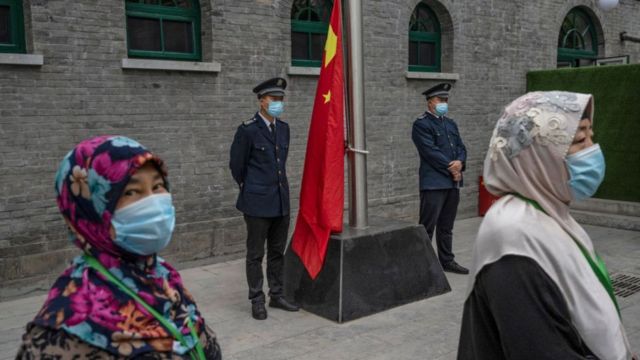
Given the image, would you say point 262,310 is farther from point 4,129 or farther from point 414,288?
point 4,129

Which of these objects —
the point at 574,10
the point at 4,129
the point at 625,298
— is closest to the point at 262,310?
the point at 4,129

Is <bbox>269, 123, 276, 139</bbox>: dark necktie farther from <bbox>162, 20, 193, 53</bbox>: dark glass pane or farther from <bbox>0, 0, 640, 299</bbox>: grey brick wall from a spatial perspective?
<bbox>162, 20, 193, 53</bbox>: dark glass pane

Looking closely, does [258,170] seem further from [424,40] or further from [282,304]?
[424,40]

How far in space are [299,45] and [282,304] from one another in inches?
155

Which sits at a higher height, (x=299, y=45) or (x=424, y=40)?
(x=424, y=40)

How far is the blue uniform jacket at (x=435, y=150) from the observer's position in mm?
6336

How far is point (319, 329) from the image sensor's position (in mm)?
4742

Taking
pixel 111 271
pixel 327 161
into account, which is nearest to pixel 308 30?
pixel 327 161

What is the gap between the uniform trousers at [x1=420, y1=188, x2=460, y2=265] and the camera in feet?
21.0

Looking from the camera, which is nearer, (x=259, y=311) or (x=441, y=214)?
(x=259, y=311)

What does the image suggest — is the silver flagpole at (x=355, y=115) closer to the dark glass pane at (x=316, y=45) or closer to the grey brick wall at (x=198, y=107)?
the grey brick wall at (x=198, y=107)

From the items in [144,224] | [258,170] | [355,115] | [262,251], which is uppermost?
[355,115]

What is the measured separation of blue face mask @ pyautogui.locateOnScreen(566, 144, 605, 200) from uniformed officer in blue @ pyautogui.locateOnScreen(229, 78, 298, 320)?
3391mm

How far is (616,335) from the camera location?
1747 millimetres
